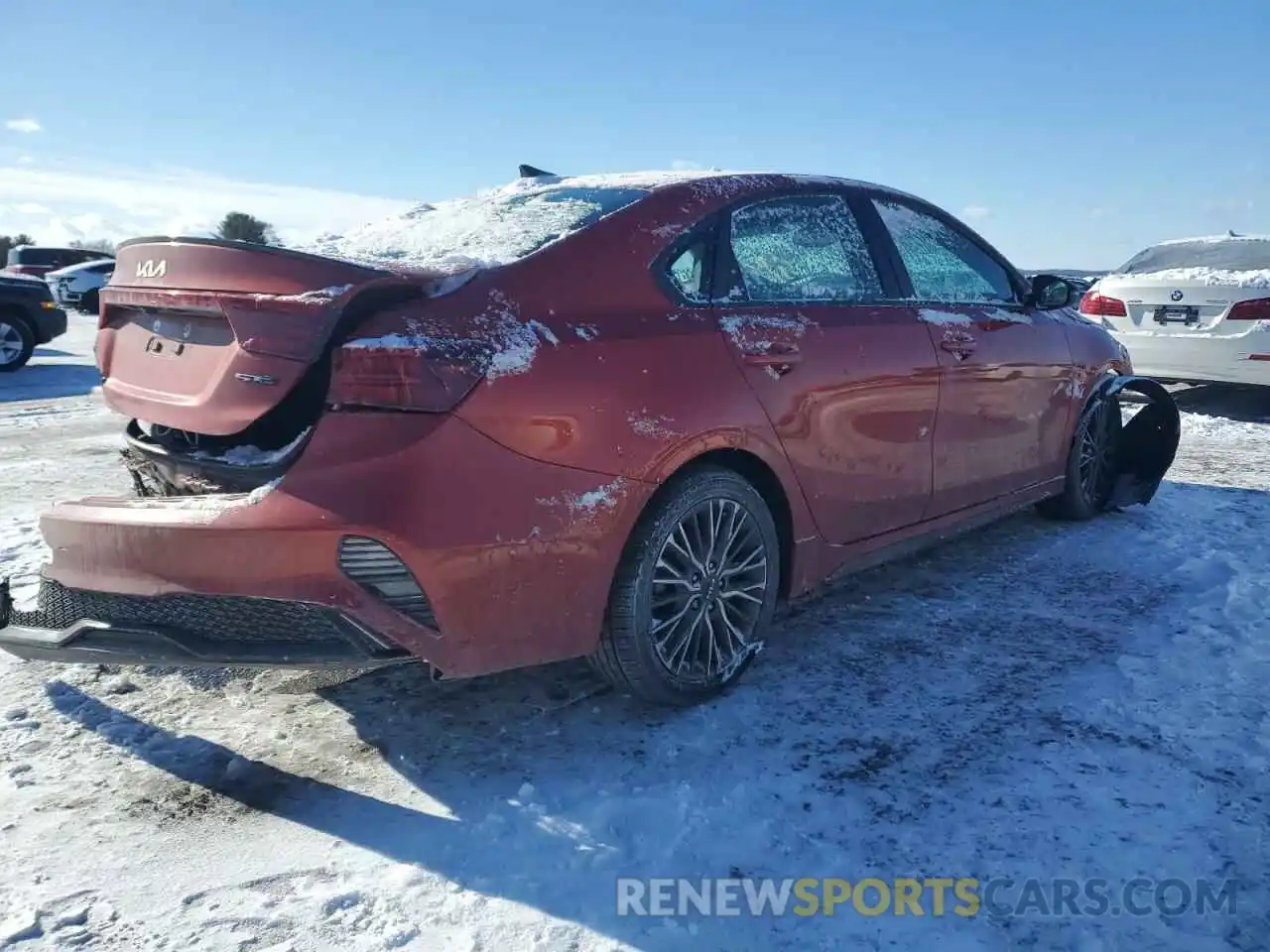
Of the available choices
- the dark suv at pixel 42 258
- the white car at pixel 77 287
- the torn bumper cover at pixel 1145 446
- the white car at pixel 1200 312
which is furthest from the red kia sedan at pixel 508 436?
the dark suv at pixel 42 258

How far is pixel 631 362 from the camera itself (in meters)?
2.64

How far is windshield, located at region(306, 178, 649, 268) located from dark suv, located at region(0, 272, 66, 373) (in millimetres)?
10113

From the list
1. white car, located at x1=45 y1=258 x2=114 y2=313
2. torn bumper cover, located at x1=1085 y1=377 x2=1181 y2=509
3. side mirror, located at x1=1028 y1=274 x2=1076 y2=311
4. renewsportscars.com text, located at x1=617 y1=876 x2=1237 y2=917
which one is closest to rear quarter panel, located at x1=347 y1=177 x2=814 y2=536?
renewsportscars.com text, located at x1=617 y1=876 x2=1237 y2=917

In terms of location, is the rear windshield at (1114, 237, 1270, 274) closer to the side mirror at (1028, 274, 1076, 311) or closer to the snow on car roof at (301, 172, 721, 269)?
the side mirror at (1028, 274, 1076, 311)

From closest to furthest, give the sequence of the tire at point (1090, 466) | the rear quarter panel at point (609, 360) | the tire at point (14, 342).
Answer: the rear quarter panel at point (609, 360) → the tire at point (1090, 466) → the tire at point (14, 342)

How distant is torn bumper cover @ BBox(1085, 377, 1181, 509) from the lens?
5.25 m

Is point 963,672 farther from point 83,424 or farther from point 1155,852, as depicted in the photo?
point 83,424

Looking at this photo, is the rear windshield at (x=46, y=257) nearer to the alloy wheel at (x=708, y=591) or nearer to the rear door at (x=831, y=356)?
the rear door at (x=831, y=356)

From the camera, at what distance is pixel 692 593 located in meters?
2.90

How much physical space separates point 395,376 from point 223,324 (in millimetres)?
526

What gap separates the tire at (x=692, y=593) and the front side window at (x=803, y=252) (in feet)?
2.23

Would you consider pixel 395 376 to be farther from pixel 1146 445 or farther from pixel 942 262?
pixel 1146 445

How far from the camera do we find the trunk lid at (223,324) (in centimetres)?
232

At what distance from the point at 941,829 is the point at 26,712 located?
259cm
